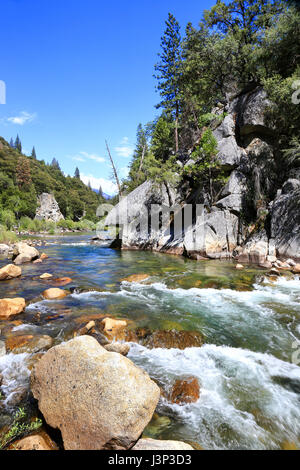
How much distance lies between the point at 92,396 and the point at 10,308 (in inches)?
201

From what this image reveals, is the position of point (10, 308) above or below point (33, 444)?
above

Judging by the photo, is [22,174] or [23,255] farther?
[22,174]

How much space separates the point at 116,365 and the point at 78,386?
586 millimetres

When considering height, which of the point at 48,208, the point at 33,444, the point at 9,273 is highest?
the point at 48,208

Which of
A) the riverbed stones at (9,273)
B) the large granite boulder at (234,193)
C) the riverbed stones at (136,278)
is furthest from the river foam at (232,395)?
the large granite boulder at (234,193)

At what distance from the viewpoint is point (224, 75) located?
83.7ft

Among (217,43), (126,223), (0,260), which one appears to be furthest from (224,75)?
(0,260)

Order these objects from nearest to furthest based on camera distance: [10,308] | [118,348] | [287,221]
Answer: [118,348] < [10,308] < [287,221]

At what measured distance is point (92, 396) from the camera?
Result: 300 cm

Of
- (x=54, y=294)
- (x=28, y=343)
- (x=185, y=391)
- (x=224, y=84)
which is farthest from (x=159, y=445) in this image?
(x=224, y=84)

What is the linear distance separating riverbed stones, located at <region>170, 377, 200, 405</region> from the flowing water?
0.11m

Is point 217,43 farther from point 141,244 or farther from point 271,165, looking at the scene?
point 141,244

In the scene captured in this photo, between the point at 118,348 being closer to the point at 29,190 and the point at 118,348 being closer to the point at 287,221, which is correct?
the point at 287,221

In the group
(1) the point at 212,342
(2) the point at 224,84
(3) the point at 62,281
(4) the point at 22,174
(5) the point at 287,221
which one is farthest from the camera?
(4) the point at 22,174
